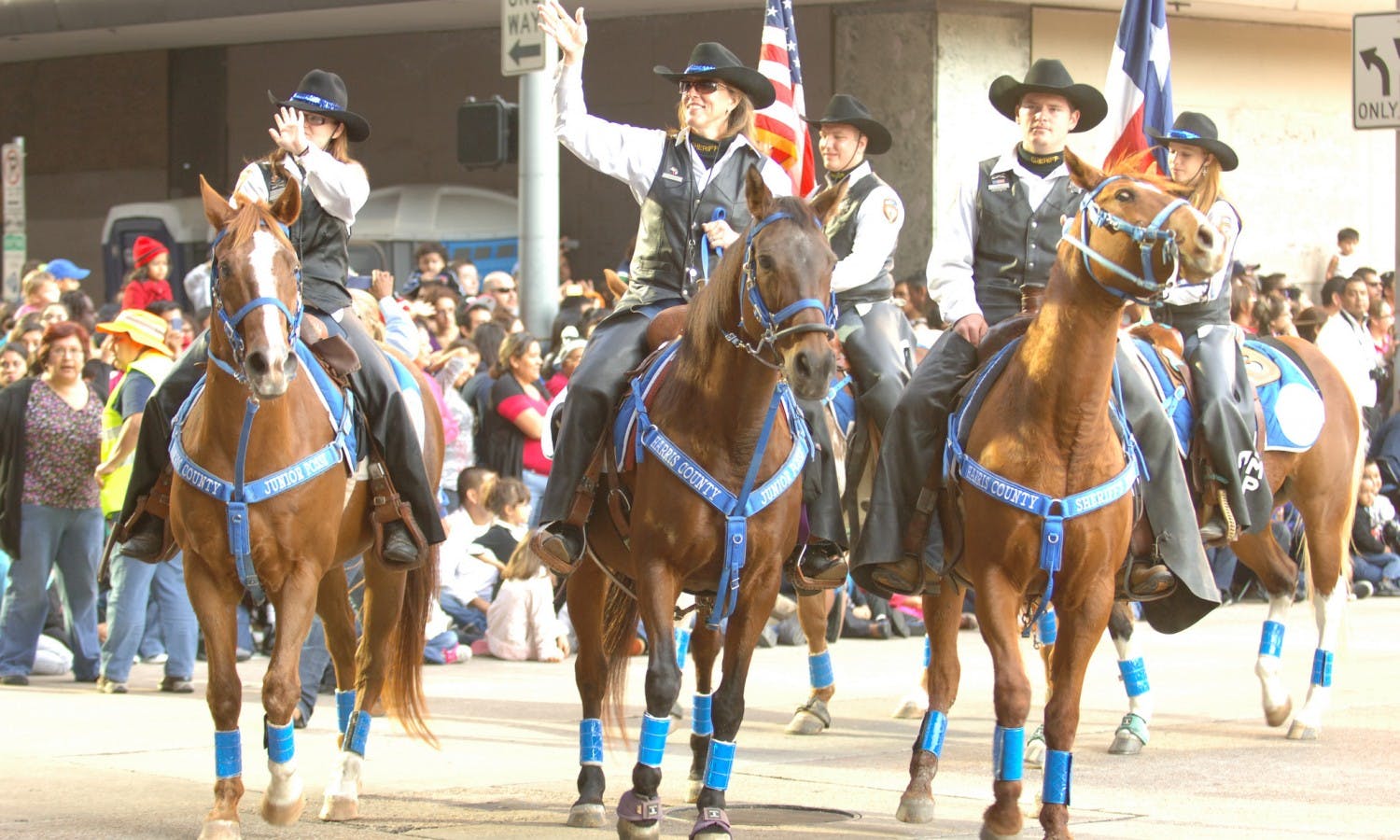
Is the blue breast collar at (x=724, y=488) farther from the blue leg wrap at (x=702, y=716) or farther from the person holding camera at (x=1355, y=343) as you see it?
the person holding camera at (x=1355, y=343)

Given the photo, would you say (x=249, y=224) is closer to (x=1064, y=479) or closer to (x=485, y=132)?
(x=1064, y=479)

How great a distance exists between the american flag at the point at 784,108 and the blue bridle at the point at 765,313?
637 centimetres

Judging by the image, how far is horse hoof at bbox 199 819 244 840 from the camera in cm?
730

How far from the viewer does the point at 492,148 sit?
51.5ft

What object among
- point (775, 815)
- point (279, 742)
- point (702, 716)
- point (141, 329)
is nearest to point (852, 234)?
point (702, 716)

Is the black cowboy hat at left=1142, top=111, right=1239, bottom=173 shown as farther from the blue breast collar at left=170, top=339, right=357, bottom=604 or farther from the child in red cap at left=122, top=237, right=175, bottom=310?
the child in red cap at left=122, top=237, right=175, bottom=310

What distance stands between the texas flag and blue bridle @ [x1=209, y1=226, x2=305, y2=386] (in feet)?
18.8

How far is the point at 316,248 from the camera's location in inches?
337

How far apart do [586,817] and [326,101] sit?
3.44m

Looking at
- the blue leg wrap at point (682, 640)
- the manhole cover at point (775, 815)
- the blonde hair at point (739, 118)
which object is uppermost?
the blonde hair at point (739, 118)

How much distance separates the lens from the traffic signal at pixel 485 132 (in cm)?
1566

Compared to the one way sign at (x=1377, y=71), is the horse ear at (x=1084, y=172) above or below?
below

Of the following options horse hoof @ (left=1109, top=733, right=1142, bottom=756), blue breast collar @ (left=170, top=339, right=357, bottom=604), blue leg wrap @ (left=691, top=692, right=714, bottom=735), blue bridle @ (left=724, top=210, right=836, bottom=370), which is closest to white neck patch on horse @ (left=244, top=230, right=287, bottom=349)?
blue breast collar @ (left=170, top=339, right=357, bottom=604)

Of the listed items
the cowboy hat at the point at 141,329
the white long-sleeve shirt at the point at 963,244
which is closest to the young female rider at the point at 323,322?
the white long-sleeve shirt at the point at 963,244
